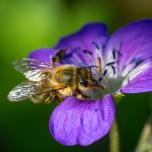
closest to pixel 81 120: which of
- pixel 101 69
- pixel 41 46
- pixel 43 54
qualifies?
pixel 101 69

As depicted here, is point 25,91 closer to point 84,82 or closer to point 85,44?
point 84,82

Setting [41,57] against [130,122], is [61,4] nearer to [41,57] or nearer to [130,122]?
[130,122]

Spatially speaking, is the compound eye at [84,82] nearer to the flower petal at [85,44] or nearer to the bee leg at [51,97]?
the bee leg at [51,97]

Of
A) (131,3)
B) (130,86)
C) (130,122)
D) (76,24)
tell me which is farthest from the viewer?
(131,3)

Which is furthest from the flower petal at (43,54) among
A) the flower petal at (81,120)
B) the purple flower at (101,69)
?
the flower petal at (81,120)

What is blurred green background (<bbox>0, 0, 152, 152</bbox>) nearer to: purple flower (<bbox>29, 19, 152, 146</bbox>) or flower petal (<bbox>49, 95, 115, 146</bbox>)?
purple flower (<bbox>29, 19, 152, 146</bbox>)

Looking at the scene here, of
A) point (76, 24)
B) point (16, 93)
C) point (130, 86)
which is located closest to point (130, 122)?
point (76, 24)

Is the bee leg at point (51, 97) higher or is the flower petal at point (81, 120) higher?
the bee leg at point (51, 97)
